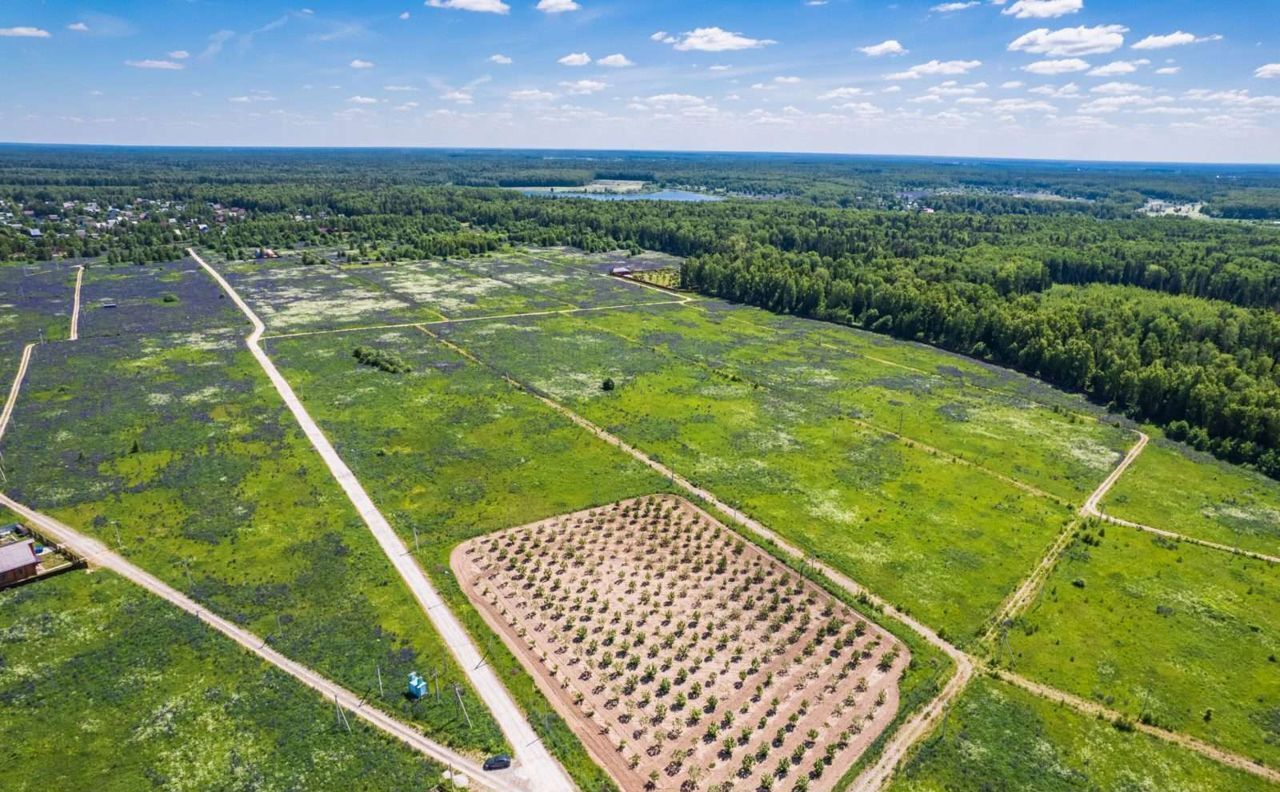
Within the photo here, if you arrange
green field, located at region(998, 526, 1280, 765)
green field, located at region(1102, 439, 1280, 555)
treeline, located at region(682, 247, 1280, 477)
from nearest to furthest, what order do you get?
green field, located at region(998, 526, 1280, 765)
green field, located at region(1102, 439, 1280, 555)
treeline, located at region(682, 247, 1280, 477)

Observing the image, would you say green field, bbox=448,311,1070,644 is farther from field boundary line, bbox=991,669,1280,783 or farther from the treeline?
the treeline

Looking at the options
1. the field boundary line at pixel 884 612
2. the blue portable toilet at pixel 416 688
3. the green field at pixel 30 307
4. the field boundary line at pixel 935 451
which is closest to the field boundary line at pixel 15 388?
the green field at pixel 30 307

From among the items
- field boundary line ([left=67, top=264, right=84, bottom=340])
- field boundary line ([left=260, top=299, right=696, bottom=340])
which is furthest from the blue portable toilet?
field boundary line ([left=67, top=264, right=84, bottom=340])

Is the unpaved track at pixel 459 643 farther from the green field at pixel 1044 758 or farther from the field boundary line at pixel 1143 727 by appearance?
the field boundary line at pixel 1143 727

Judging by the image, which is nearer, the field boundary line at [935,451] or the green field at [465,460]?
the green field at [465,460]

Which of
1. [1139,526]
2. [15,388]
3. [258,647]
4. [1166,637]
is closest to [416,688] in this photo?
[258,647]

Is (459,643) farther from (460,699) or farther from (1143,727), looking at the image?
(1143,727)
